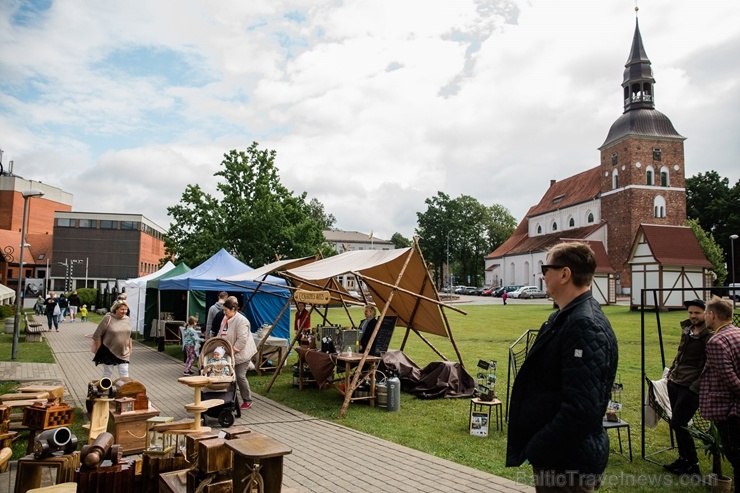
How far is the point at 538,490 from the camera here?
2.76 metres

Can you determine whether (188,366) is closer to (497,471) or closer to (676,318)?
(497,471)

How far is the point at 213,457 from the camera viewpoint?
3924mm

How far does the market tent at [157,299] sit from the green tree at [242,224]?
13567 mm

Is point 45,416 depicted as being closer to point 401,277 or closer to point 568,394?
point 568,394

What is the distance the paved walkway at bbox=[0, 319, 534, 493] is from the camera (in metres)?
5.32

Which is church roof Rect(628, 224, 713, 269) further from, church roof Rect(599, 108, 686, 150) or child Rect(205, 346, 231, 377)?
child Rect(205, 346, 231, 377)

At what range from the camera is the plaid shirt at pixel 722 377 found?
15.2 ft

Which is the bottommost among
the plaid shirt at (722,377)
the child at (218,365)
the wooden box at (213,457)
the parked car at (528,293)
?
the wooden box at (213,457)

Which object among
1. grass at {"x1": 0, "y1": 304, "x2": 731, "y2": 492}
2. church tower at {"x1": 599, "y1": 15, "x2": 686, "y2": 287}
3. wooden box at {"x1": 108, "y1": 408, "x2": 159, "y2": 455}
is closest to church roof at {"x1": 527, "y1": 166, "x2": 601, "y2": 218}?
church tower at {"x1": 599, "y1": 15, "x2": 686, "y2": 287}

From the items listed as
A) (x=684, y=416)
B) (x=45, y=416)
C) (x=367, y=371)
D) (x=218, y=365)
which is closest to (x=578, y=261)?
(x=684, y=416)

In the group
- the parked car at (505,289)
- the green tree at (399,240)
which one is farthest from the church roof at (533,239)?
the green tree at (399,240)

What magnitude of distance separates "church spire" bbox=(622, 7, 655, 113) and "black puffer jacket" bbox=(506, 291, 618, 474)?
5945 cm

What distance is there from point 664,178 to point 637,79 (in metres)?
10.6

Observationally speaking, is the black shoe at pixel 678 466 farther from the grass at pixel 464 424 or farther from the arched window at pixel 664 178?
the arched window at pixel 664 178
